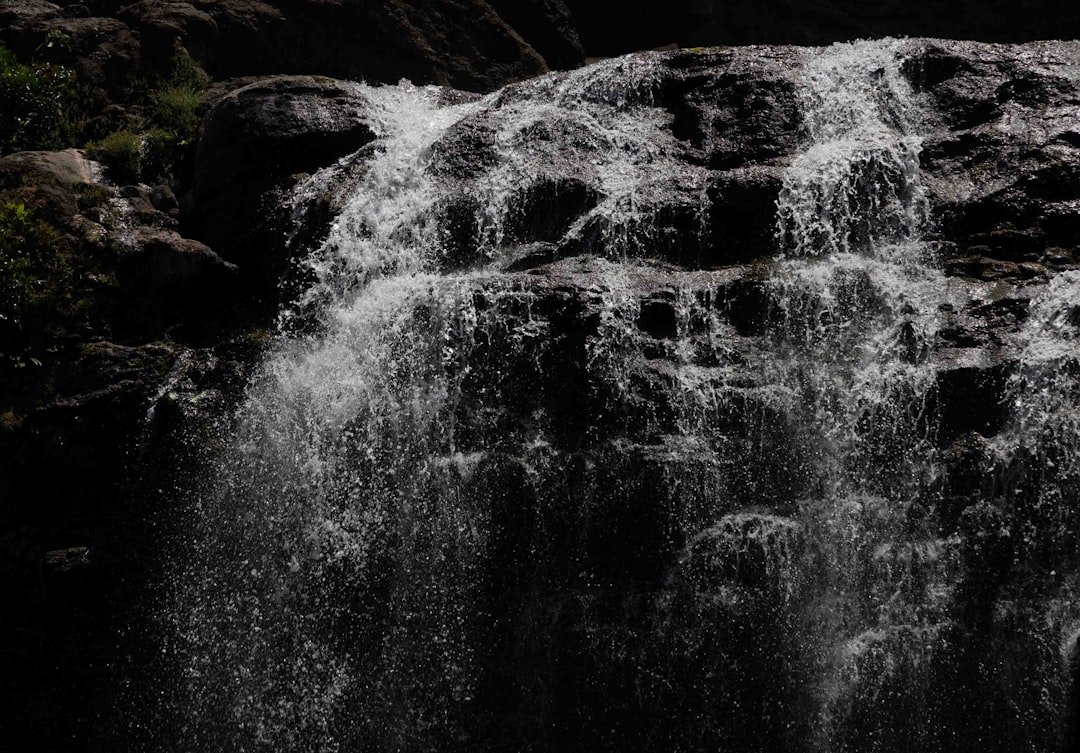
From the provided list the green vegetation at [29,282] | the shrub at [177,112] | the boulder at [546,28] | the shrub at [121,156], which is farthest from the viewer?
the boulder at [546,28]

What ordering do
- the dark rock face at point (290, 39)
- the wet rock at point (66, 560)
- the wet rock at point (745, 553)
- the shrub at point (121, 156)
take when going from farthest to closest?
the dark rock face at point (290, 39) < the shrub at point (121, 156) < the wet rock at point (66, 560) < the wet rock at point (745, 553)

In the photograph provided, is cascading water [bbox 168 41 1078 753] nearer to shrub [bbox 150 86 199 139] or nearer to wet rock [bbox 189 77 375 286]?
wet rock [bbox 189 77 375 286]

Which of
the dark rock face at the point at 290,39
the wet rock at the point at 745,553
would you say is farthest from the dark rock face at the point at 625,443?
the dark rock face at the point at 290,39

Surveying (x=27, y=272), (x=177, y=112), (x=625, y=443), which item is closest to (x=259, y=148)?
(x=177, y=112)

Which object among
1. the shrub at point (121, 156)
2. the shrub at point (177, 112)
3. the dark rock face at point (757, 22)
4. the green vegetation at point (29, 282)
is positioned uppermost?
the dark rock face at point (757, 22)

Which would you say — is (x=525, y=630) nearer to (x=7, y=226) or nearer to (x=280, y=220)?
(x=280, y=220)

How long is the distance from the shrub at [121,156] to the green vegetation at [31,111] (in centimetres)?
70

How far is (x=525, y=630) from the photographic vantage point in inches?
294

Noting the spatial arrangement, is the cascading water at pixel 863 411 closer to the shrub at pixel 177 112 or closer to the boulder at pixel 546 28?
the shrub at pixel 177 112

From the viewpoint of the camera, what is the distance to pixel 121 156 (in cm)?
1071

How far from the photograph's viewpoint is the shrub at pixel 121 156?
1062 cm

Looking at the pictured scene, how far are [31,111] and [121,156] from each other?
5.03 feet

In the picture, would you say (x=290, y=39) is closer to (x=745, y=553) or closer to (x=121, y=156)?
(x=121, y=156)

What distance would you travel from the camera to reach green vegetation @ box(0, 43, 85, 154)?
1112 centimetres
